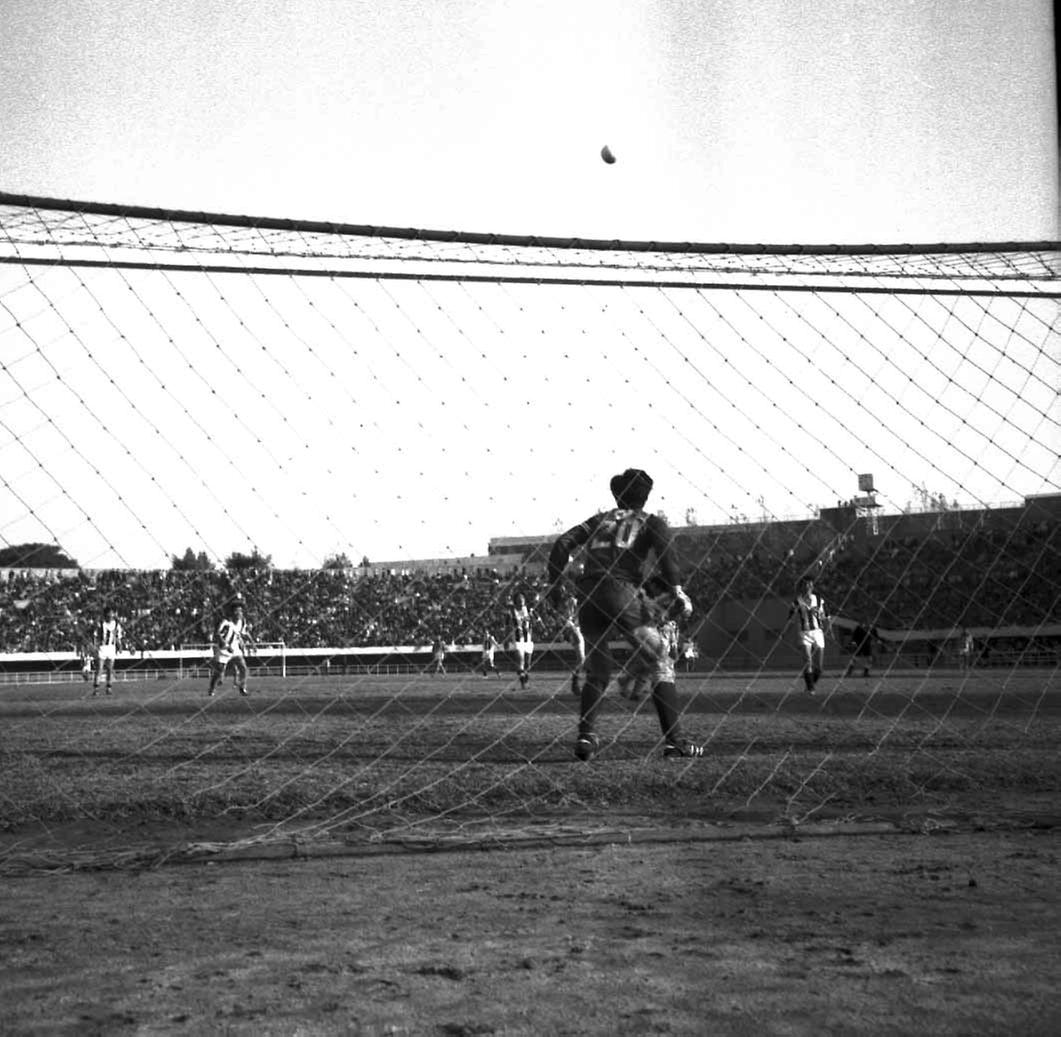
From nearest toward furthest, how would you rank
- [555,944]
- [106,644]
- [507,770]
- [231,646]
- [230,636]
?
[555,944]
[507,770]
[231,646]
[230,636]
[106,644]

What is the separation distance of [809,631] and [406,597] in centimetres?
1364

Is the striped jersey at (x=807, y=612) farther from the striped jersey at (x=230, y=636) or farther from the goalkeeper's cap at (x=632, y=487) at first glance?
the goalkeeper's cap at (x=632, y=487)

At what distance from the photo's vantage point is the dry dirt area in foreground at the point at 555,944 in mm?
2994

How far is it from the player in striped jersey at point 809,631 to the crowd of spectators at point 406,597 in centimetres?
69

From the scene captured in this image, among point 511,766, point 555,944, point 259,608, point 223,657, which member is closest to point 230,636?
point 223,657

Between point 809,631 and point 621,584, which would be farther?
point 809,631

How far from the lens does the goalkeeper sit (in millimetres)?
8258

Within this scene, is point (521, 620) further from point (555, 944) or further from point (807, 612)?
point (555, 944)

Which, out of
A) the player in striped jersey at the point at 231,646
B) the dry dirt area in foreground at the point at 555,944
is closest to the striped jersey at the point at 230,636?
the player in striped jersey at the point at 231,646

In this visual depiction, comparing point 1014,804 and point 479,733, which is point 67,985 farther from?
point 479,733

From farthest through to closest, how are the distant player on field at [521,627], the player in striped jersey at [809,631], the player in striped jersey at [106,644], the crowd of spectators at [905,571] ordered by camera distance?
the player in striped jersey at [106,644] → the distant player on field at [521,627] → the player in striped jersey at [809,631] → the crowd of spectators at [905,571]

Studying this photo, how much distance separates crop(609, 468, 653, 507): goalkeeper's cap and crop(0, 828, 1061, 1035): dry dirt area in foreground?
11.1 ft

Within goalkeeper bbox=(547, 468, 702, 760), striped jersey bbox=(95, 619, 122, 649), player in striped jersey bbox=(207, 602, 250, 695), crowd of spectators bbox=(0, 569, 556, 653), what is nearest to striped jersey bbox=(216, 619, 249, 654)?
player in striped jersey bbox=(207, 602, 250, 695)

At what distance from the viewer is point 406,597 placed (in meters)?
31.3
